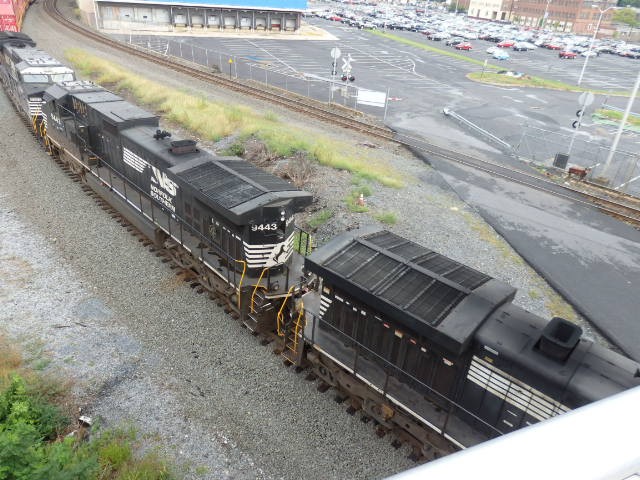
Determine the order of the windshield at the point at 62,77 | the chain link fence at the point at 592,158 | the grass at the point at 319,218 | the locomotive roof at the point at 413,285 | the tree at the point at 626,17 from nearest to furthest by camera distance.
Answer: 1. the locomotive roof at the point at 413,285
2. the grass at the point at 319,218
3. the chain link fence at the point at 592,158
4. the windshield at the point at 62,77
5. the tree at the point at 626,17

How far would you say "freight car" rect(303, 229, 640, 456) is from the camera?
6852mm

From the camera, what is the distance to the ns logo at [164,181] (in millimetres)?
13188

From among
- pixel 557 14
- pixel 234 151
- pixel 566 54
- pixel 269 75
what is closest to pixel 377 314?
pixel 234 151

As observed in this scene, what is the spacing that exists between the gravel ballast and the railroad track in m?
6.42

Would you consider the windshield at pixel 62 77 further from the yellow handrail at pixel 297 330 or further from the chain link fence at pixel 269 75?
the yellow handrail at pixel 297 330

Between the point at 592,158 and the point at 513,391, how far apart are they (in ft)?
81.5

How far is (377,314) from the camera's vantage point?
8.83m

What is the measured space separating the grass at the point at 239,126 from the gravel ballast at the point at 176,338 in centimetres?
315

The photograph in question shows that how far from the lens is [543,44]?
8462 cm

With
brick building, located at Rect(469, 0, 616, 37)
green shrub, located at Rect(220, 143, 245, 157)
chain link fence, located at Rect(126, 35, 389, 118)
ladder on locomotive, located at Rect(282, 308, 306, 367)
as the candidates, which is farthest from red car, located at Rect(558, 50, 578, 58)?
ladder on locomotive, located at Rect(282, 308, 306, 367)

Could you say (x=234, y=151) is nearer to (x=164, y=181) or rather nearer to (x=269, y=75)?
(x=164, y=181)

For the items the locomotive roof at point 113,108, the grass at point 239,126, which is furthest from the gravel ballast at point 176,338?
the locomotive roof at point 113,108

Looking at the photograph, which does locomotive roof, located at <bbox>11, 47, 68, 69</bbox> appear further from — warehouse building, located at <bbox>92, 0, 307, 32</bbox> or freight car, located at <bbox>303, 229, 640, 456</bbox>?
warehouse building, located at <bbox>92, 0, 307, 32</bbox>

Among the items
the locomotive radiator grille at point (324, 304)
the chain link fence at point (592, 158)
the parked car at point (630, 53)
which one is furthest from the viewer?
the parked car at point (630, 53)
